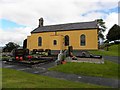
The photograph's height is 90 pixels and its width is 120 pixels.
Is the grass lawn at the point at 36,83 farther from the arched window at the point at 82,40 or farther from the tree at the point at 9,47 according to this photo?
the tree at the point at 9,47

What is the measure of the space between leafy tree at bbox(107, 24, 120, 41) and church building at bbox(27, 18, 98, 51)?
106ft

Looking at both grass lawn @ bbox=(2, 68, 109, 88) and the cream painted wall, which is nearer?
grass lawn @ bbox=(2, 68, 109, 88)

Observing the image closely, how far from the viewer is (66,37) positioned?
47.3m

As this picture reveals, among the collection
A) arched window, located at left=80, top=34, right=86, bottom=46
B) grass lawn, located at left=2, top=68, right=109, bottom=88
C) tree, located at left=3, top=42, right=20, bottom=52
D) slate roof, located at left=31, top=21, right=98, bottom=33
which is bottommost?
grass lawn, located at left=2, top=68, right=109, bottom=88

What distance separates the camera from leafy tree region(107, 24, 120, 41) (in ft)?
249

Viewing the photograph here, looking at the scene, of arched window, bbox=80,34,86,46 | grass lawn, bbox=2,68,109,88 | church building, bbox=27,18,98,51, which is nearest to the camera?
grass lawn, bbox=2,68,109,88

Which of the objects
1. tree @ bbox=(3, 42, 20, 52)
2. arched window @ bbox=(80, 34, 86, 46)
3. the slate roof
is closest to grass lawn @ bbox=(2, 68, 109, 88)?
the slate roof

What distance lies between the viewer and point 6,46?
5762cm

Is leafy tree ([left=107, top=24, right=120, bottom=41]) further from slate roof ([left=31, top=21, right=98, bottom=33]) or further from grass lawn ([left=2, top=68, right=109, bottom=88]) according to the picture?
grass lawn ([left=2, top=68, right=109, bottom=88])

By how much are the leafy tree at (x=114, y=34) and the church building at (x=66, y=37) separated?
32.3m

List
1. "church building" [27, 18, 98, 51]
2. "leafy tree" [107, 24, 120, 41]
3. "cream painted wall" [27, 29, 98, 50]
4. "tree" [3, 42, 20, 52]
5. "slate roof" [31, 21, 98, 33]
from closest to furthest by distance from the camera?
"cream painted wall" [27, 29, 98, 50] < "church building" [27, 18, 98, 51] < "slate roof" [31, 21, 98, 33] < "tree" [3, 42, 20, 52] < "leafy tree" [107, 24, 120, 41]

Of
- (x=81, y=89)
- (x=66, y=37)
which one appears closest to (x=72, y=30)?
(x=66, y=37)

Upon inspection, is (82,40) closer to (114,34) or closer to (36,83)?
(36,83)

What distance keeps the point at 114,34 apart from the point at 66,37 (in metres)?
36.2
